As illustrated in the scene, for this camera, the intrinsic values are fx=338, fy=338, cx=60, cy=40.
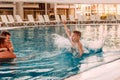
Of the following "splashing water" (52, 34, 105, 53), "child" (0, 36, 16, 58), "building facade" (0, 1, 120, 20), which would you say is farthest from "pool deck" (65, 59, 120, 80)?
"building facade" (0, 1, 120, 20)

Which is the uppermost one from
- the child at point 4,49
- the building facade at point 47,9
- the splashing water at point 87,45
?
the child at point 4,49

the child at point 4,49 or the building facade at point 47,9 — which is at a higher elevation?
the child at point 4,49

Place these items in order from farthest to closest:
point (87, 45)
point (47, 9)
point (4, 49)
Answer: point (47, 9) < point (87, 45) < point (4, 49)

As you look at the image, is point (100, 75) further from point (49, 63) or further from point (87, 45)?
point (87, 45)

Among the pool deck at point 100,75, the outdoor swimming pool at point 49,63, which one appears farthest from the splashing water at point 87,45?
the pool deck at point 100,75

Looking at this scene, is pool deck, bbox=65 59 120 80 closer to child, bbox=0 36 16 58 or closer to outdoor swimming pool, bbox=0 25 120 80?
outdoor swimming pool, bbox=0 25 120 80

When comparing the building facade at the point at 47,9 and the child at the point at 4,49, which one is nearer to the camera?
the child at the point at 4,49

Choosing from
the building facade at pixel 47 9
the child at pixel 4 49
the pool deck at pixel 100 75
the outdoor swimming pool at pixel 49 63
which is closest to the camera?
the pool deck at pixel 100 75

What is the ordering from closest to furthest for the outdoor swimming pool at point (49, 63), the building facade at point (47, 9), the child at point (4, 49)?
the outdoor swimming pool at point (49, 63)
the child at point (4, 49)
the building facade at point (47, 9)

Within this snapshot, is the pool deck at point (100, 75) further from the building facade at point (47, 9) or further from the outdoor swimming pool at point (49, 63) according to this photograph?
the building facade at point (47, 9)

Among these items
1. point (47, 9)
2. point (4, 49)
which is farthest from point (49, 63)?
point (47, 9)

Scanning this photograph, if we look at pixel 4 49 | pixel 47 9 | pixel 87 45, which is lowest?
pixel 47 9

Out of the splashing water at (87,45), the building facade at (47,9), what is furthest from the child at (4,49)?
the building facade at (47,9)

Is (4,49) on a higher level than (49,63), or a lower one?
higher
